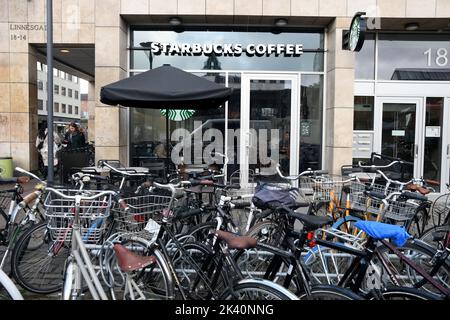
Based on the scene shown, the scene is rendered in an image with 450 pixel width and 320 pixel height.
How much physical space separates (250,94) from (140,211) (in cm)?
577

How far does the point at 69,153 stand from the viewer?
7.50 meters

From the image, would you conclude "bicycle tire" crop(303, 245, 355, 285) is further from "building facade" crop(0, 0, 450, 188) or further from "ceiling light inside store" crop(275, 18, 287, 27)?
"ceiling light inside store" crop(275, 18, 287, 27)

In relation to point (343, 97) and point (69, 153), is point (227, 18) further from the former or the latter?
point (69, 153)

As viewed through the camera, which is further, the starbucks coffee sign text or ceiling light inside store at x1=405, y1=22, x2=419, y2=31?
the starbucks coffee sign text

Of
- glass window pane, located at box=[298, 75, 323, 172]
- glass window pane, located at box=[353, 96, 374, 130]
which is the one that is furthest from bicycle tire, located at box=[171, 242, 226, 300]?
glass window pane, located at box=[353, 96, 374, 130]

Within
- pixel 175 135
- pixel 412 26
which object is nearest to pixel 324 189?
pixel 175 135

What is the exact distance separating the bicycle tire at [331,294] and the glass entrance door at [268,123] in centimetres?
611

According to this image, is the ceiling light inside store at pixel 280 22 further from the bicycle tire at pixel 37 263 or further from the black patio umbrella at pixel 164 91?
the bicycle tire at pixel 37 263

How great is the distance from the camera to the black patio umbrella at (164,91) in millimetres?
4301

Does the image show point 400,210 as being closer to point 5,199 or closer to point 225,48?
point 5,199

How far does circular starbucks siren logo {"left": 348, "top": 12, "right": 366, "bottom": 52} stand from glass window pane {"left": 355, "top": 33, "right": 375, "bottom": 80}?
115cm

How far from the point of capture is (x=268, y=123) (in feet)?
28.1

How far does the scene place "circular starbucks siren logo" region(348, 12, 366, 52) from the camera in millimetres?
6782
